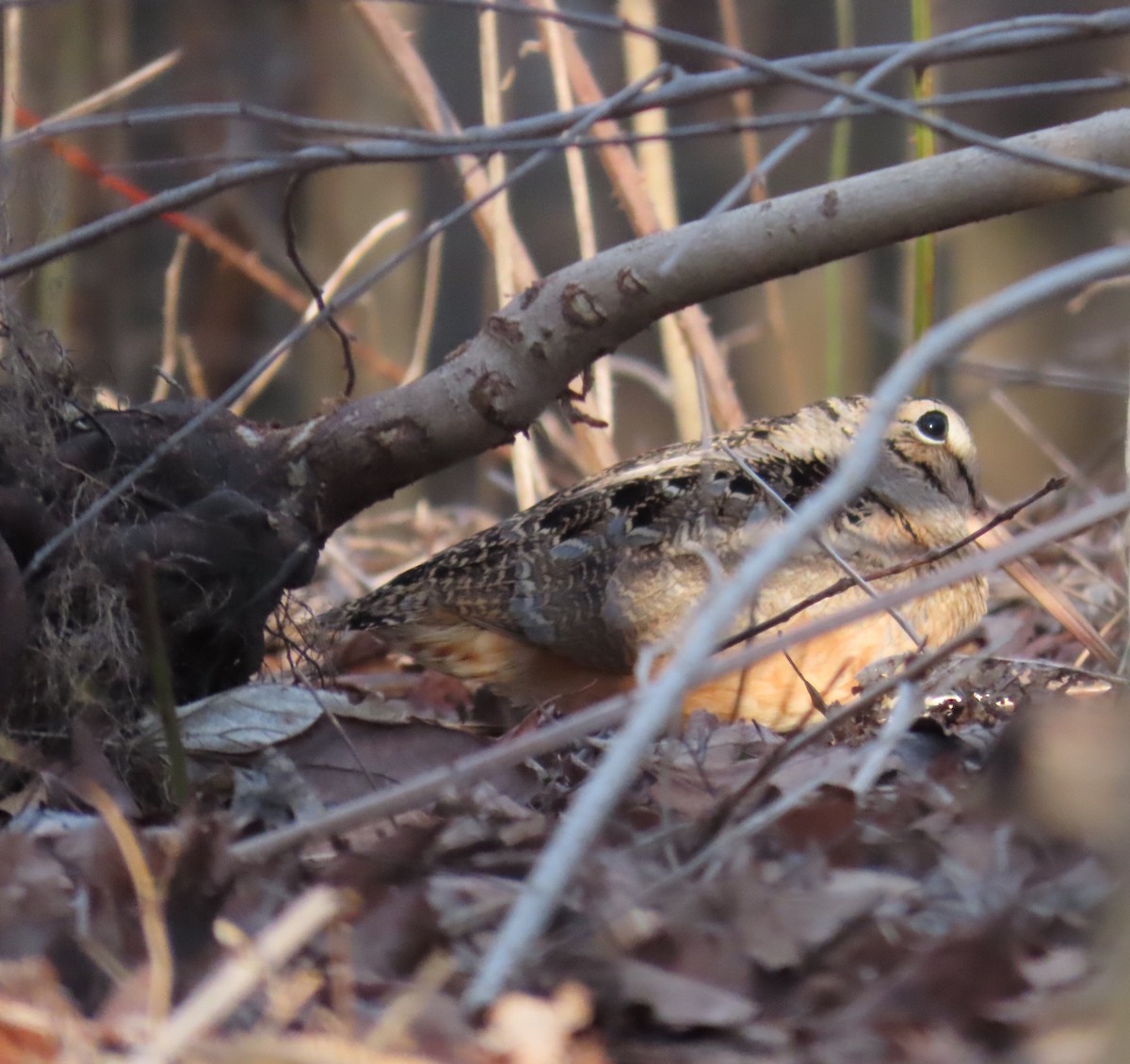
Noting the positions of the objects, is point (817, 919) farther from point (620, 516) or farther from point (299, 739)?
point (620, 516)

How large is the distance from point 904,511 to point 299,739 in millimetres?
1957

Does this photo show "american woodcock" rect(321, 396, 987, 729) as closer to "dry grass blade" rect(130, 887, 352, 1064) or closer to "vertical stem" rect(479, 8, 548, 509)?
"vertical stem" rect(479, 8, 548, 509)

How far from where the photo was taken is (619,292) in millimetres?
2508

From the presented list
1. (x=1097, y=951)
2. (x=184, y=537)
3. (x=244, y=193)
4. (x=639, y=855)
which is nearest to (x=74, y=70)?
(x=244, y=193)

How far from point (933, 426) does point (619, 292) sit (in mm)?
1727

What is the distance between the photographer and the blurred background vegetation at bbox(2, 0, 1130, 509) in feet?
25.9

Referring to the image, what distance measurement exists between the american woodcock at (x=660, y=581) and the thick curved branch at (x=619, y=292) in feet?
2.56

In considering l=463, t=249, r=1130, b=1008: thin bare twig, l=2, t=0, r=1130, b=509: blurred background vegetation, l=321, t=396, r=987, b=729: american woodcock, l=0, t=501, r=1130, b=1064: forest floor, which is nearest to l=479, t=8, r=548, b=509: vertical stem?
l=321, t=396, r=987, b=729: american woodcock

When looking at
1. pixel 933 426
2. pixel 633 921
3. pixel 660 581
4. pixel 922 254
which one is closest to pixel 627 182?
pixel 922 254

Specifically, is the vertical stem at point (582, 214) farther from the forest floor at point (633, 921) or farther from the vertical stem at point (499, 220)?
the forest floor at point (633, 921)

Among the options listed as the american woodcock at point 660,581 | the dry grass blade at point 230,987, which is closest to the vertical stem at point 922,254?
the american woodcock at point 660,581

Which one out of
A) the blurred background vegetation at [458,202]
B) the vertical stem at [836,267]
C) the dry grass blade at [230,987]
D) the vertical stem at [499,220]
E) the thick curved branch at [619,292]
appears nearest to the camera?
the dry grass blade at [230,987]

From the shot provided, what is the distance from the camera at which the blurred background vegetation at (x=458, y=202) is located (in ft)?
25.9

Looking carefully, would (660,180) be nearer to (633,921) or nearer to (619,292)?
(619,292)
